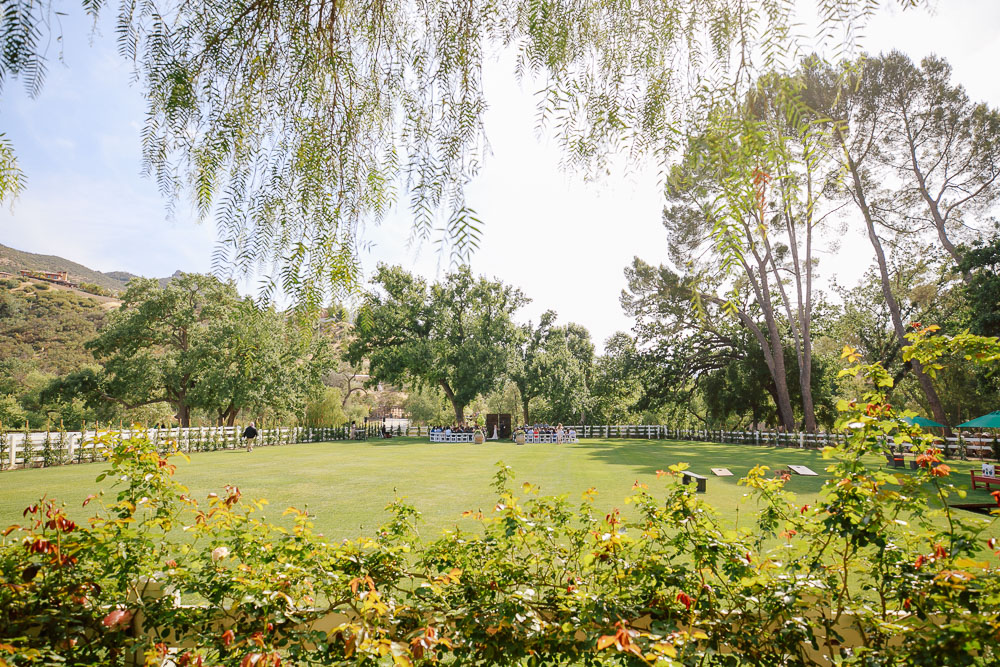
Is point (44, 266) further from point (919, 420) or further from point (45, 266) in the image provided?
point (919, 420)

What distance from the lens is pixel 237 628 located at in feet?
5.95

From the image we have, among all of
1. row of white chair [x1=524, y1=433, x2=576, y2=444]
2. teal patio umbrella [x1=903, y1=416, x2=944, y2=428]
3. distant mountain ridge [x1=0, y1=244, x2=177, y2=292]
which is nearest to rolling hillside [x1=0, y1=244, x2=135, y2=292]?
distant mountain ridge [x1=0, y1=244, x2=177, y2=292]

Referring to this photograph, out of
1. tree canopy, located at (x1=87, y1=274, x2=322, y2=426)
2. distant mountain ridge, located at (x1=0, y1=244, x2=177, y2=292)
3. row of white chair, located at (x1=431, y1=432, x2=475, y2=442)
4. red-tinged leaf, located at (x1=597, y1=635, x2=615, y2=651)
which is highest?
distant mountain ridge, located at (x1=0, y1=244, x2=177, y2=292)

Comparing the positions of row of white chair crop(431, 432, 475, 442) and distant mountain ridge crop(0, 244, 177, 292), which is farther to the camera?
distant mountain ridge crop(0, 244, 177, 292)

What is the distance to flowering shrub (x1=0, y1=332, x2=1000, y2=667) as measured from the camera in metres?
1.69

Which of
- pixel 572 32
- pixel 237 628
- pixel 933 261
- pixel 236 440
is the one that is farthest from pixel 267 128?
pixel 933 261

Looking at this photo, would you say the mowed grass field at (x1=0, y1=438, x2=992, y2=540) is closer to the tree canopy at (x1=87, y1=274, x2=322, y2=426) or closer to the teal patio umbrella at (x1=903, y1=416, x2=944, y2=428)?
the teal patio umbrella at (x1=903, y1=416, x2=944, y2=428)

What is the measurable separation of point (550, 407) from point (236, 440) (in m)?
23.3

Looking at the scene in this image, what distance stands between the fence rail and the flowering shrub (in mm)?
314

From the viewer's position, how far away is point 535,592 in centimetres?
201

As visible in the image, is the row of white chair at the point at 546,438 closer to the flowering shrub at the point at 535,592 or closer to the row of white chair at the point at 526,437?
the row of white chair at the point at 526,437

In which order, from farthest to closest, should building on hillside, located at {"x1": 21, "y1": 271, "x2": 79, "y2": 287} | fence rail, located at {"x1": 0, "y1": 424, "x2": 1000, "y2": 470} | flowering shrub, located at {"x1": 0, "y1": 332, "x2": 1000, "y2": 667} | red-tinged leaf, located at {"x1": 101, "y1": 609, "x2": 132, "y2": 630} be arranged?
building on hillside, located at {"x1": 21, "y1": 271, "x2": 79, "y2": 287}
fence rail, located at {"x1": 0, "y1": 424, "x2": 1000, "y2": 470}
red-tinged leaf, located at {"x1": 101, "y1": 609, "x2": 132, "y2": 630}
flowering shrub, located at {"x1": 0, "y1": 332, "x2": 1000, "y2": 667}

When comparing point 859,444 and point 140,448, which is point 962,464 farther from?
point 140,448

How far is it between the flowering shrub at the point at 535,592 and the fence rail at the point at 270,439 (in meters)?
0.31
